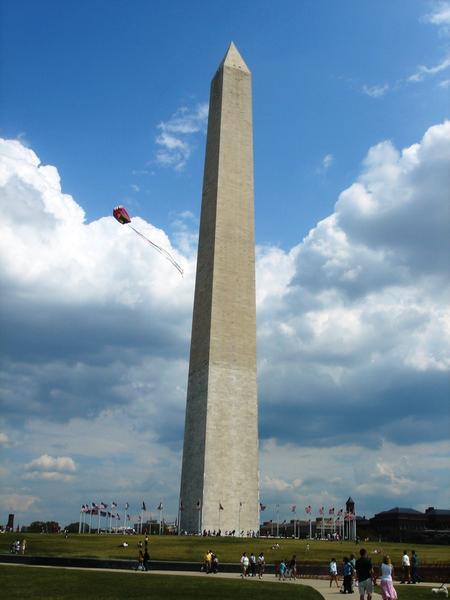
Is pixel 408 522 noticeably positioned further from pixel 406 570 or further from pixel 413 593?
pixel 413 593

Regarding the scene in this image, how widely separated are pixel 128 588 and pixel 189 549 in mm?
19839

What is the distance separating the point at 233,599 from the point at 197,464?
35.5m

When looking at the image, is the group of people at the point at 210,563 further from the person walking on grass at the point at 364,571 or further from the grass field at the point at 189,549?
the person walking on grass at the point at 364,571

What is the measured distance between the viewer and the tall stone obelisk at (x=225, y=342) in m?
54.9

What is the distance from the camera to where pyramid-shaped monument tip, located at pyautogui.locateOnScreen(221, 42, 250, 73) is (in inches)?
2568

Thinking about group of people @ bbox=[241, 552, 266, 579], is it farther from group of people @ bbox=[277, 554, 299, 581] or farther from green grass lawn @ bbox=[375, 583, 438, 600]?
green grass lawn @ bbox=[375, 583, 438, 600]

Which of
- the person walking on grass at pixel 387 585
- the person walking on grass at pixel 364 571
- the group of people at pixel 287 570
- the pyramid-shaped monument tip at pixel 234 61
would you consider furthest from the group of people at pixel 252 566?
the pyramid-shaped monument tip at pixel 234 61

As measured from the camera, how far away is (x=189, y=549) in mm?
42156

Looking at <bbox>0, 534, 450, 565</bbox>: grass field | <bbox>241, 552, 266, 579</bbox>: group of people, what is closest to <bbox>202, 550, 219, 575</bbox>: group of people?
<bbox>241, 552, 266, 579</bbox>: group of people

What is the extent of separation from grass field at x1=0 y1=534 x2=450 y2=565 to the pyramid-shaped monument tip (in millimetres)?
40927

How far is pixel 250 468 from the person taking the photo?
56188 mm

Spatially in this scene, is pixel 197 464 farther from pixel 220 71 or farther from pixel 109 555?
pixel 220 71

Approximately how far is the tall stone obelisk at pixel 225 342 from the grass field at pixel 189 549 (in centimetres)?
727

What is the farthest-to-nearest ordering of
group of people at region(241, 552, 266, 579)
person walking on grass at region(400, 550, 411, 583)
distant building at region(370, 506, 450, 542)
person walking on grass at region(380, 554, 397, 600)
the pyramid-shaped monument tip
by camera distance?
distant building at region(370, 506, 450, 542) < the pyramid-shaped monument tip < group of people at region(241, 552, 266, 579) < person walking on grass at region(400, 550, 411, 583) < person walking on grass at region(380, 554, 397, 600)
